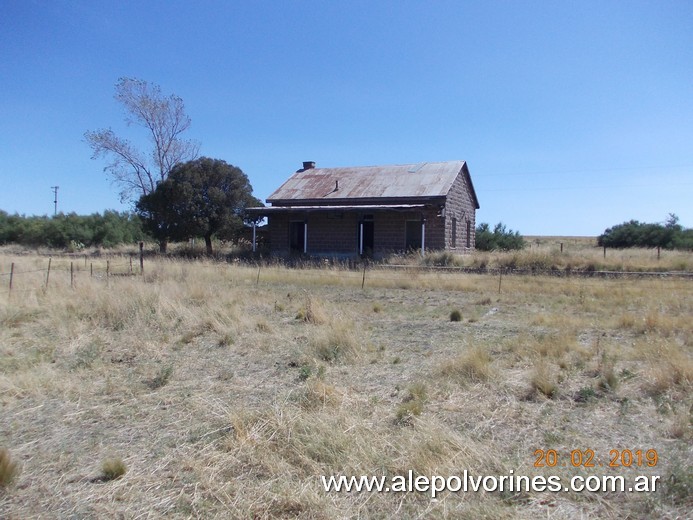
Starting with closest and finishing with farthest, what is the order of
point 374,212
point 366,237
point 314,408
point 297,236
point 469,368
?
point 314,408, point 469,368, point 374,212, point 366,237, point 297,236

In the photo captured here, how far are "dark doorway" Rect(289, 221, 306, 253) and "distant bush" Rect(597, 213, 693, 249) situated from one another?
24.6 metres

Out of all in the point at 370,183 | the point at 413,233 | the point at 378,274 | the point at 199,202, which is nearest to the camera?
the point at 378,274

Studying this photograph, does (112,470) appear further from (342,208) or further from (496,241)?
(496,241)

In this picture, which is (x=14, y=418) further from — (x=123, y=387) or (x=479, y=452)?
(x=479, y=452)

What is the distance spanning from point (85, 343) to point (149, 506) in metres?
5.22

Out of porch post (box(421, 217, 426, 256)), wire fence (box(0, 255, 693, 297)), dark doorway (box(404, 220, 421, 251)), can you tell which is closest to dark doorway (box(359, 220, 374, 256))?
dark doorway (box(404, 220, 421, 251))

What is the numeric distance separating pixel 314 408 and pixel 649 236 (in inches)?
1596

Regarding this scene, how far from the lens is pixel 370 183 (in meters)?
28.6

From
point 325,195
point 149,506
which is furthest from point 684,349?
point 325,195

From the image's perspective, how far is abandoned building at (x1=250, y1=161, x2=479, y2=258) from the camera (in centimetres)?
2564

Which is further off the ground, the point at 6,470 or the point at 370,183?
the point at 370,183
